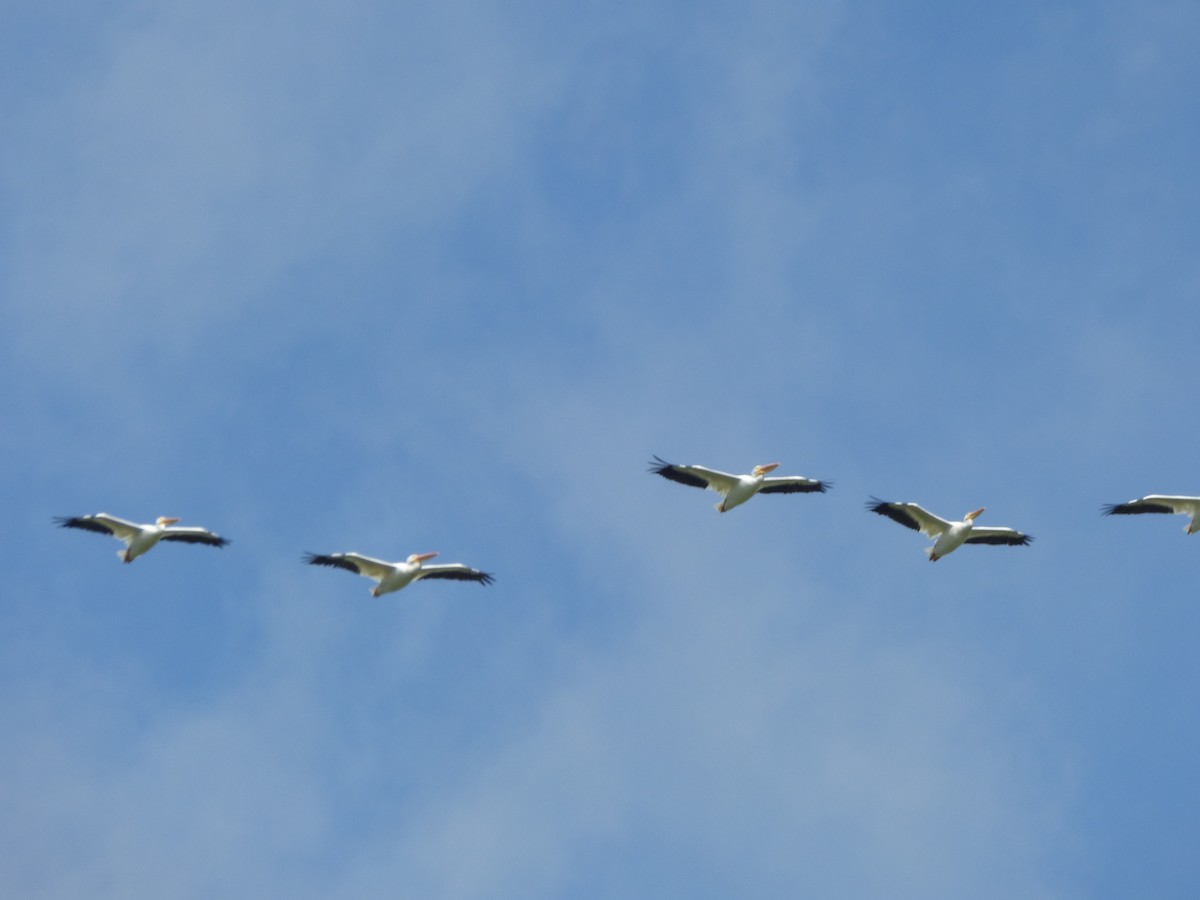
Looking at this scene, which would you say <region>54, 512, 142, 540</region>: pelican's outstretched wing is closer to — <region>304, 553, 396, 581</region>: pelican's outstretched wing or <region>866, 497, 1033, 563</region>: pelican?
<region>304, 553, 396, 581</region>: pelican's outstretched wing

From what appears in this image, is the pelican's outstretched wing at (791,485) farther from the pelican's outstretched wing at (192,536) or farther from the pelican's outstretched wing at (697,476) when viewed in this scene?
the pelican's outstretched wing at (192,536)

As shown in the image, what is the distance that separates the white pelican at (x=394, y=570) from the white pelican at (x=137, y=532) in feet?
14.1

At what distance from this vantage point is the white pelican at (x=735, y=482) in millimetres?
54750

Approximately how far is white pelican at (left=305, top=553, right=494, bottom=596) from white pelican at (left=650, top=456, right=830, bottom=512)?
20.2ft

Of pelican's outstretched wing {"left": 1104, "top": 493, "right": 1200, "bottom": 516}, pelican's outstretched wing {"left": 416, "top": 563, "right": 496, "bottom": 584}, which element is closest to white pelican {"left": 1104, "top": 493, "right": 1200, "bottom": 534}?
pelican's outstretched wing {"left": 1104, "top": 493, "right": 1200, "bottom": 516}

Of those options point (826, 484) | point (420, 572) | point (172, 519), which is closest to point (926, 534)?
point (826, 484)

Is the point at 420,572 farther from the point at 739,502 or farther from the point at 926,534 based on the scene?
the point at 926,534

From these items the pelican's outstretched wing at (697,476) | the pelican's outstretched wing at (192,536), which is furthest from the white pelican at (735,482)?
the pelican's outstretched wing at (192,536)

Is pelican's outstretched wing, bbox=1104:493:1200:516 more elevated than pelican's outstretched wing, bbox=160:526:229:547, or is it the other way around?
pelican's outstretched wing, bbox=1104:493:1200:516

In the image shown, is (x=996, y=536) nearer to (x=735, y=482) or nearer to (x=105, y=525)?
(x=735, y=482)

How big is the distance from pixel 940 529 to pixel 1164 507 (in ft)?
21.7

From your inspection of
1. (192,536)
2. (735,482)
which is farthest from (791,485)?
(192,536)

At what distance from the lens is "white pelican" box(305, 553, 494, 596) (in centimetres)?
5338

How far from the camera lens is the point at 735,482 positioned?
55.3 m
